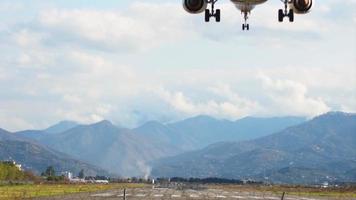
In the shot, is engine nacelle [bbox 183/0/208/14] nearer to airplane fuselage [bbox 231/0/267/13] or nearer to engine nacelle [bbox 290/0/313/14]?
airplane fuselage [bbox 231/0/267/13]

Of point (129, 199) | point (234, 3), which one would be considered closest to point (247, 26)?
point (234, 3)

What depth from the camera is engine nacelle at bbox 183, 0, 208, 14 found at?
3638cm

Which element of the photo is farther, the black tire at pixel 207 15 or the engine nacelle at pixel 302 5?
the black tire at pixel 207 15

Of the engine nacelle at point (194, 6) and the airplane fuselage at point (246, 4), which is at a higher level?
the airplane fuselage at point (246, 4)

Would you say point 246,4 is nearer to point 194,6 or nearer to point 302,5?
point 194,6

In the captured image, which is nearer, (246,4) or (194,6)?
(194,6)

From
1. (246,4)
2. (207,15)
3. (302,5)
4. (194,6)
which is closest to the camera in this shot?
(302,5)

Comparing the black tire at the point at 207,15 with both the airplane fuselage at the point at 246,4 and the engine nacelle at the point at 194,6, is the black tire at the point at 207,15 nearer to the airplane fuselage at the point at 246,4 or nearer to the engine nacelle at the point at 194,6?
the engine nacelle at the point at 194,6

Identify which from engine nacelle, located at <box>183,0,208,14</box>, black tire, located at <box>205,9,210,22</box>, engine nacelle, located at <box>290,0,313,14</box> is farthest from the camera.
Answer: black tire, located at <box>205,9,210,22</box>

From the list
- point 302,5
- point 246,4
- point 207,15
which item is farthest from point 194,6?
point 302,5

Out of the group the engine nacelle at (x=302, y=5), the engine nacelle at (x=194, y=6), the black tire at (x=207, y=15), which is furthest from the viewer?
the black tire at (x=207, y=15)

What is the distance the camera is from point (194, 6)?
119 feet

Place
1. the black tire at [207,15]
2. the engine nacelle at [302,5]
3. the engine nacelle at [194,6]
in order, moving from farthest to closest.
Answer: the black tire at [207,15] < the engine nacelle at [194,6] < the engine nacelle at [302,5]

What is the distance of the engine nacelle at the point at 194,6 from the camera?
119 feet
